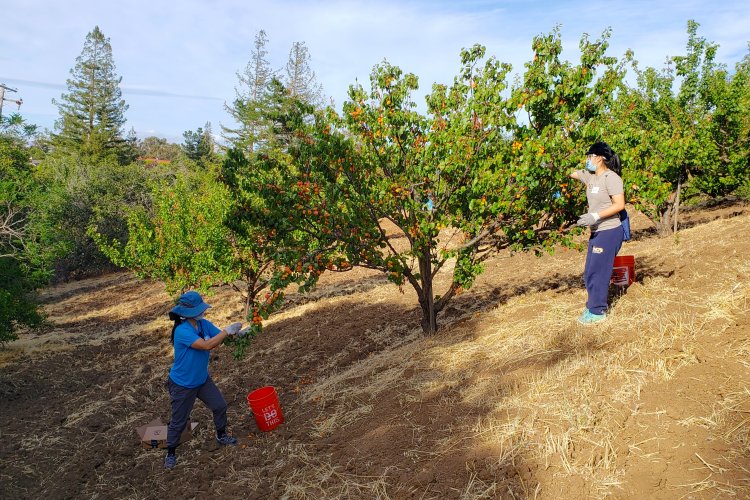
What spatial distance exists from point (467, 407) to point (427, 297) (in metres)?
2.54

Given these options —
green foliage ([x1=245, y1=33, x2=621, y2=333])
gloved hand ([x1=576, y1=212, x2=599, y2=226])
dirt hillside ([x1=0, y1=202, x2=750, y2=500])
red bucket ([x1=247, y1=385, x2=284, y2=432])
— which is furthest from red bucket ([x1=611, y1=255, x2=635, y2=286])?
red bucket ([x1=247, y1=385, x2=284, y2=432])

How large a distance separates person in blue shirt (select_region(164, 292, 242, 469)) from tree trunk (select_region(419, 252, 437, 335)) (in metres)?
2.48

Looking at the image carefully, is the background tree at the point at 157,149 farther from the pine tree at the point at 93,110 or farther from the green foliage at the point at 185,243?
the green foliage at the point at 185,243

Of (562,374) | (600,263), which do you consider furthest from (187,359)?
(600,263)

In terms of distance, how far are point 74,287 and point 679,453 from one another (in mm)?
22993

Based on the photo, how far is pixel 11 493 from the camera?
16.0 feet

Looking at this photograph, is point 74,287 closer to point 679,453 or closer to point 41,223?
point 41,223

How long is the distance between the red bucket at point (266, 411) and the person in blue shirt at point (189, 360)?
343mm

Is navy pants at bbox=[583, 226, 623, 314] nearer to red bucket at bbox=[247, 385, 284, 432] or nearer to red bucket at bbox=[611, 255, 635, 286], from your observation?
red bucket at bbox=[611, 255, 635, 286]

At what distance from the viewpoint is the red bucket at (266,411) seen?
16.7 feet

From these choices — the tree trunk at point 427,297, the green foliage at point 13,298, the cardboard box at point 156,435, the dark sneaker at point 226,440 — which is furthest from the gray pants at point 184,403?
the green foliage at point 13,298

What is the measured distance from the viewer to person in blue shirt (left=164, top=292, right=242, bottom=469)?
15.3ft

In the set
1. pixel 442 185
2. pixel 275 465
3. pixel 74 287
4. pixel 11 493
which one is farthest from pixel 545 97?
pixel 74 287

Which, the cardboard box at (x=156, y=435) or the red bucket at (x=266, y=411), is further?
the cardboard box at (x=156, y=435)
